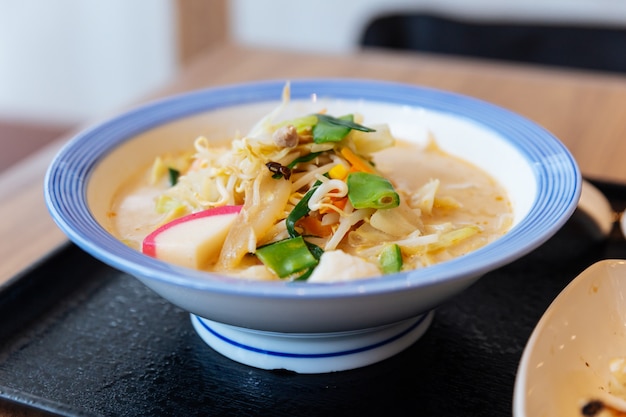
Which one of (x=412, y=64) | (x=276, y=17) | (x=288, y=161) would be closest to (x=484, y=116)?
→ (x=288, y=161)

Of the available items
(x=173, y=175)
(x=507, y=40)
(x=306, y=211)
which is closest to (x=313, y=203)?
(x=306, y=211)

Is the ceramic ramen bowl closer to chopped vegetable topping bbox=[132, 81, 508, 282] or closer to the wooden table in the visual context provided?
chopped vegetable topping bbox=[132, 81, 508, 282]

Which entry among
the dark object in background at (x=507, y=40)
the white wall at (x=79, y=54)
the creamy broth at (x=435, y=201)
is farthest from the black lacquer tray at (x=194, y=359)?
the white wall at (x=79, y=54)

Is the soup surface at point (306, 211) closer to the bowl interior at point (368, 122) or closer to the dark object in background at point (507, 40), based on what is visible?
the bowl interior at point (368, 122)

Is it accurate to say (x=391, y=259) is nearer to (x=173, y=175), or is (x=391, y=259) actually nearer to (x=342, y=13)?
(x=173, y=175)

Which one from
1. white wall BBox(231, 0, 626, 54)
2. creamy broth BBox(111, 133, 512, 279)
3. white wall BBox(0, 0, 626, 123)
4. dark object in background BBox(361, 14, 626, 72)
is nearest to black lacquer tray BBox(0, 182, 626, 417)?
creamy broth BBox(111, 133, 512, 279)
